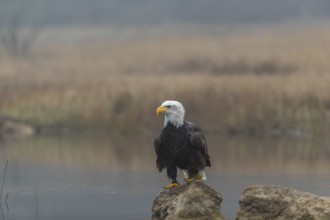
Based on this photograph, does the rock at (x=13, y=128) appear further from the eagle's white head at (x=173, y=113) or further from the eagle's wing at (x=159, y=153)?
the eagle's white head at (x=173, y=113)

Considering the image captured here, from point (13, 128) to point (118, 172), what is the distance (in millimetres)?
22184

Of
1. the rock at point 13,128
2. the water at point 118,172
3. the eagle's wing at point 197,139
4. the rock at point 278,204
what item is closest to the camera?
the rock at point 278,204

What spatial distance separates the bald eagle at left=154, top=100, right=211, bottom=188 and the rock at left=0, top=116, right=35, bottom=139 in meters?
34.8

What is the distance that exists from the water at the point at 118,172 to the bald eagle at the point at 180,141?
9.12 ft

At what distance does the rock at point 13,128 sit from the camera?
182 feet

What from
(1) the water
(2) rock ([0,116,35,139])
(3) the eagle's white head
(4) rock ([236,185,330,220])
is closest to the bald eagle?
(3) the eagle's white head

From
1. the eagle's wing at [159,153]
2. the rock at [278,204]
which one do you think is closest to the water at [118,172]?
the eagle's wing at [159,153]

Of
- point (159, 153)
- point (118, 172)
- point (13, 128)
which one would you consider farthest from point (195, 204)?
point (13, 128)

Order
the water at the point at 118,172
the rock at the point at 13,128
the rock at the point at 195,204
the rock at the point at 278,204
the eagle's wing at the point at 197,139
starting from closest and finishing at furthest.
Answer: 1. the rock at the point at 278,204
2. the rock at the point at 195,204
3. the eagle's wing at the point at 197,139
4. the water at the point at 118,172
5. the rock at the point at 13,128

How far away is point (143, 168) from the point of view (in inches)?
1399

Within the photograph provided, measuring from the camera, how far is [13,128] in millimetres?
Answer: 55812

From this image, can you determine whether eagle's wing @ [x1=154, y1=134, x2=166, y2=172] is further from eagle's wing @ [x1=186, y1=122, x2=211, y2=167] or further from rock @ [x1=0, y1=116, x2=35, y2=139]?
rock @ [x1=0, y1=116, x2=35, y2=139]

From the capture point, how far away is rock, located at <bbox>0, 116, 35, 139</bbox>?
5538 centimetres

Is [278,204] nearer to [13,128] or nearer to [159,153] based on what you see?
[159,153]
